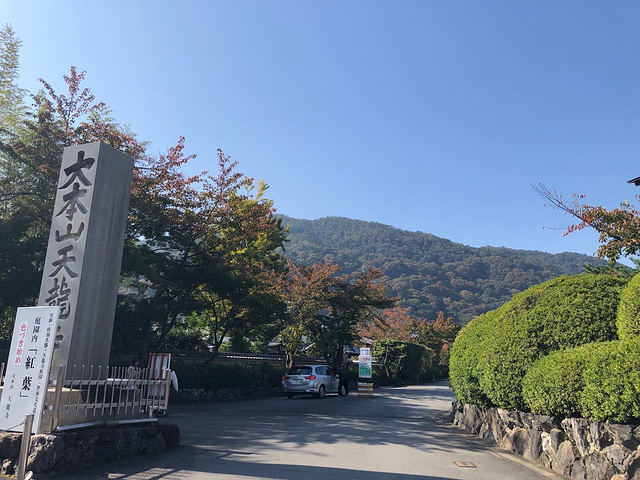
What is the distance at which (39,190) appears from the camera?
14688mm

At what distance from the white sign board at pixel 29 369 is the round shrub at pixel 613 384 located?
6978 mm

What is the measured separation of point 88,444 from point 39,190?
10.6 meters

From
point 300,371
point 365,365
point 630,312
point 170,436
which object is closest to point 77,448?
point 170,436

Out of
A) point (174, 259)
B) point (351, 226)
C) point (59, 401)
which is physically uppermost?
point (351, 226)

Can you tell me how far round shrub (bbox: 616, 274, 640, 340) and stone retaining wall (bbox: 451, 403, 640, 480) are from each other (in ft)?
4.41

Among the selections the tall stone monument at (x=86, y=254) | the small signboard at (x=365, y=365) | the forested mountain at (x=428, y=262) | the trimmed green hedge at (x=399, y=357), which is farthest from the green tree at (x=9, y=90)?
the forested mountain at (x=428, y=262)

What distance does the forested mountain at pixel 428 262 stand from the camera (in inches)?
3509

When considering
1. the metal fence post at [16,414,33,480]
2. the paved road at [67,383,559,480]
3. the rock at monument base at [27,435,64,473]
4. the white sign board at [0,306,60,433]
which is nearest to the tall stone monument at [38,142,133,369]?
the white sign board at [0,306,60,433]

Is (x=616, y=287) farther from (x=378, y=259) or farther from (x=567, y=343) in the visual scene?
(x=378, y=259)

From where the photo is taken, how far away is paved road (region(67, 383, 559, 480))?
6.70 metres

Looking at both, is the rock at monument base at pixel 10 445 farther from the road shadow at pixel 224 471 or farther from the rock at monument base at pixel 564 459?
the rock at monument base at pixel 564 459

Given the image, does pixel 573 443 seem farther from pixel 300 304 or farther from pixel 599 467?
pixel 300 304

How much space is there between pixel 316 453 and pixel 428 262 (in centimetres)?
10876

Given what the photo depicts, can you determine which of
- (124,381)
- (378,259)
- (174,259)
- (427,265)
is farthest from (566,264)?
(124,381)
